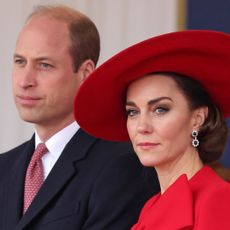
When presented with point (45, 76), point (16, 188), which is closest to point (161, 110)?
point (45, 76)

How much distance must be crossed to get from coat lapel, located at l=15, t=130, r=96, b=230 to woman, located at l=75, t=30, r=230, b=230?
0.31m

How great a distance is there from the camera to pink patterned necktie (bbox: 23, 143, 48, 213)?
2518 millimetres

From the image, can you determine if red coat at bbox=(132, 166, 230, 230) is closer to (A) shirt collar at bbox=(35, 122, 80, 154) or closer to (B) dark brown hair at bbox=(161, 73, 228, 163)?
(B) dark brown hair at bbox=(161, 73, 228, 163)

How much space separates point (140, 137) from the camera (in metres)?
2.11

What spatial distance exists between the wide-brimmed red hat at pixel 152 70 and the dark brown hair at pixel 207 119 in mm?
21

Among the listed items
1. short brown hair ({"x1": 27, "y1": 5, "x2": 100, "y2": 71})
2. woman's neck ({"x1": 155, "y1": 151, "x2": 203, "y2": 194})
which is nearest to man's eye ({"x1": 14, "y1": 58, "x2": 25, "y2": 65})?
short brown hair ({"x1": 27, "y1": 5, "x2": 100, "y2": 71})

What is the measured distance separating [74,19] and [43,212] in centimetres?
55

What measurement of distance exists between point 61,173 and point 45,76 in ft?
0.86

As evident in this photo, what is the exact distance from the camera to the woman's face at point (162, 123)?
6.88 ft

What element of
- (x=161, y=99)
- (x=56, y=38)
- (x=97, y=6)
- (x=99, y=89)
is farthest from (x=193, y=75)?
(x=97, y=6)

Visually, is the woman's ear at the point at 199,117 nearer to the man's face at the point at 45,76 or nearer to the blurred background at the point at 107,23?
the man's face at the point at 45,76

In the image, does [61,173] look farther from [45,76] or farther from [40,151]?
[45,76]

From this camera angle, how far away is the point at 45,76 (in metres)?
2.50

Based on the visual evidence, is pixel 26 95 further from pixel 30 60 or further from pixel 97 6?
pixel 97 6
